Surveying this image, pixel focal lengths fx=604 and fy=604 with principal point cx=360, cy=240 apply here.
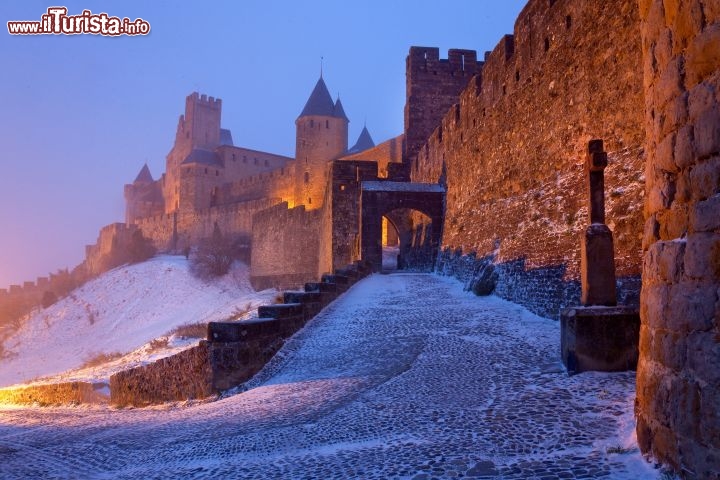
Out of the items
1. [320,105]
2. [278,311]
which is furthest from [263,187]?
[278,311]

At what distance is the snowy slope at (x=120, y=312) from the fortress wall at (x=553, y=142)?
15.3 metres

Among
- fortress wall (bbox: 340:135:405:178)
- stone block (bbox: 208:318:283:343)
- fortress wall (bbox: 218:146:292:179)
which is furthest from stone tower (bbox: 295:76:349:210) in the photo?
stone block (bbox: 208:318:283:343)

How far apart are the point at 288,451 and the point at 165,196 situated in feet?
213

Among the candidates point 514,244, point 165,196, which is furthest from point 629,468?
point 165,196

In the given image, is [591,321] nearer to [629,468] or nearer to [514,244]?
[629,468]

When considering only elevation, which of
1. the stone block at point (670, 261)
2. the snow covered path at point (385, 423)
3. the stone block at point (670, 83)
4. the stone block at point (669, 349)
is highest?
the stone block at point (670, 83)

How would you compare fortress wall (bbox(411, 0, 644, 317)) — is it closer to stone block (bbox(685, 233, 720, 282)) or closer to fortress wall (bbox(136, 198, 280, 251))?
stone block (bbox(685, 233, 720, 282))

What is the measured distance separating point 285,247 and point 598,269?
29.2 metres

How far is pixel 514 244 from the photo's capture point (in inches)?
441

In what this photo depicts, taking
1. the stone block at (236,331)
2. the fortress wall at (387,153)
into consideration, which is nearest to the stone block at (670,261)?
the stone block at (236,331)

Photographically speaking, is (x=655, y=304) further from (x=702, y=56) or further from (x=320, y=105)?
(x=320, y=105)

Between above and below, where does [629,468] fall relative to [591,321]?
below

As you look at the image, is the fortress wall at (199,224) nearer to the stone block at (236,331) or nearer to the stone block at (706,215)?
the stone block at (236,331)

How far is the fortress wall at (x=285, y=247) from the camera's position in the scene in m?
A: 32.3
